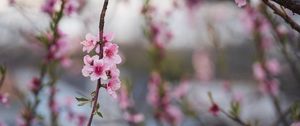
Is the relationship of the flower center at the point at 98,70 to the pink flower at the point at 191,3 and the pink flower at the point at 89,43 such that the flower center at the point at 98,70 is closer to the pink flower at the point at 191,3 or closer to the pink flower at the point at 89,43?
the pink flower at the point at 89,43

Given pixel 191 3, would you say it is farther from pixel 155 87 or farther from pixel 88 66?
pixel 88 66

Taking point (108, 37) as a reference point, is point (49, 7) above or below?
above

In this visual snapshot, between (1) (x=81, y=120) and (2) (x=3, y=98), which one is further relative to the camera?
(1) (x=81, y=120)

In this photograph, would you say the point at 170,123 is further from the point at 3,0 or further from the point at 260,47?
the point at 3,0

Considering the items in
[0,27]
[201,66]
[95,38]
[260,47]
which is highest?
[0,27]

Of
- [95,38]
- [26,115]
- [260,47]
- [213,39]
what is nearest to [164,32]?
[213,39]

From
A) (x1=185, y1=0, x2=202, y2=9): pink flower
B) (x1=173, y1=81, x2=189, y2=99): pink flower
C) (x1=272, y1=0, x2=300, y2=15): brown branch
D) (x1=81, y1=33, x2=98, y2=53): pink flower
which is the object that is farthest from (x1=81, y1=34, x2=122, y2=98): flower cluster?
(x1=185, y1=0, x2=202, y2=9): pink flower

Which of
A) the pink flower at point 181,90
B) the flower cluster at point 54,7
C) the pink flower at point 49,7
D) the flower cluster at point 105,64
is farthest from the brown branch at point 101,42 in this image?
the pink flower at point 181,90

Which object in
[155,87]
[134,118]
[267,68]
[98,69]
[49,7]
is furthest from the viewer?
[267,68]

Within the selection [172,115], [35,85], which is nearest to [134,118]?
[172,115]
